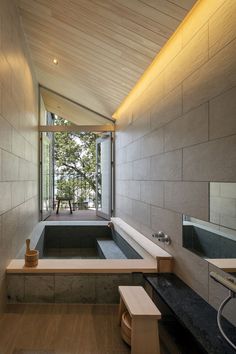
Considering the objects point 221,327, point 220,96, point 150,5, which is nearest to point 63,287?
point 221,327

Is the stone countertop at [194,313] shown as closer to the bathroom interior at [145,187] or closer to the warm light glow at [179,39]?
the bathroom interior at [145,187]

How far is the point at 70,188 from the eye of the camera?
813cm

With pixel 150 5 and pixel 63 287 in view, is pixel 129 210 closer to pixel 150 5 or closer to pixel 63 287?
pixel 63 287

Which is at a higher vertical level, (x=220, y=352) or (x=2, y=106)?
(x=2, y=106)

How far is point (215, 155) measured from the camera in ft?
Result: 5.34

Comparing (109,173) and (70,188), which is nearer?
(109,173)

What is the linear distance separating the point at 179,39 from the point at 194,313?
2083 millimetres

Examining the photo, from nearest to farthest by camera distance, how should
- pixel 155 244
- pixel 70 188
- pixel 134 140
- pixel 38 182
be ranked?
1. pixel 155 244
2. pixel 134 140
3. pixel 38 182
4. pixel 70 188

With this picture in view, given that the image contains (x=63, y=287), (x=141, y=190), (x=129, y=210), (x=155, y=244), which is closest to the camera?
(x=63, y=287)

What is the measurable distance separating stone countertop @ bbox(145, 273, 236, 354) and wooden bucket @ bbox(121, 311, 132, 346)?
1.00 feet

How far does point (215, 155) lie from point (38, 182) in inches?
161

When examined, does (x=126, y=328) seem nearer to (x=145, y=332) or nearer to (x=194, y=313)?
(x=145, y=332)

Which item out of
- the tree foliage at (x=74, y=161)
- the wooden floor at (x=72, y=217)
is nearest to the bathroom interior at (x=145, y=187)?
the wooden floor at (x=72, y=217)

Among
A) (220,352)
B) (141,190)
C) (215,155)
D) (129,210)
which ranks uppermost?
(215,155)
